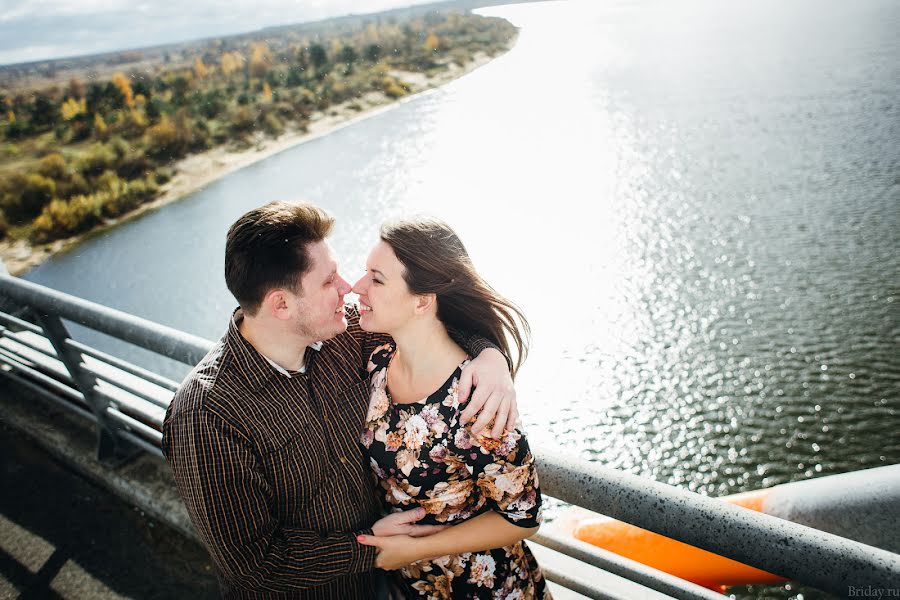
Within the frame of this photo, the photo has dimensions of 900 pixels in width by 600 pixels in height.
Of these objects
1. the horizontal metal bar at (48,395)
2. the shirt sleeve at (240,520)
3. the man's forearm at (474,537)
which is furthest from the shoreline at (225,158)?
the man's forearm at (474,537)

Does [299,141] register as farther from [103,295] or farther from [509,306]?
[509,306]

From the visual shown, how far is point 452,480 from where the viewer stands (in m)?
1.50

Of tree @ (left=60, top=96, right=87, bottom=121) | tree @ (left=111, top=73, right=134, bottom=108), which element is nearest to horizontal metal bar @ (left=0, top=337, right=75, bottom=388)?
tree @ (left=60, top=96, right=87, bottom=121)

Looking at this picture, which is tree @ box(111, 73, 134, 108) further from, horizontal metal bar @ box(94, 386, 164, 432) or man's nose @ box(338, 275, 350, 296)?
man's nose @ box(338, 275, 350, 296)

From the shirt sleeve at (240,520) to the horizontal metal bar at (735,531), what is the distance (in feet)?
1.98

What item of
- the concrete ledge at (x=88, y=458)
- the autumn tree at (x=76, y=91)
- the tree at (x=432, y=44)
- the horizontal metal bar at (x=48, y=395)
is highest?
the tree at (x=432, y=44)

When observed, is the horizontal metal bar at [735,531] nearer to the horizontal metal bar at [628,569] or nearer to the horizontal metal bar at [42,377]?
the horizontal metal bar at [628,569]

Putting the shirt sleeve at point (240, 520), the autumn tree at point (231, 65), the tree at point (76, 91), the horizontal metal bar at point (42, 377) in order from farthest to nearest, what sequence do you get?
the autumn tree at point (231, 65) < the tree at point (76, 91) < the horizontal metal bar at point (42, 377) < the shirt sleeve at point (240, 520)

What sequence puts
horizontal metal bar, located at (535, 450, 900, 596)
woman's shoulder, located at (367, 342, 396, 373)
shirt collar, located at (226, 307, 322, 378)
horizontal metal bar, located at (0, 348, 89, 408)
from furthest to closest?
1. horizontal metal bar, located at (0, 348, 89, 408)
2. woman's shoulder, located at (367, 342, 396, 373)
3. shirt collar, located at (226, 307, 322, 378)
4. horizontal metal bar, located at (535, 450, 900, 596)

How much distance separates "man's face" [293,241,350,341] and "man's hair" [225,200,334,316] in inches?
1.1

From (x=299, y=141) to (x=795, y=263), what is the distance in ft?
69.9

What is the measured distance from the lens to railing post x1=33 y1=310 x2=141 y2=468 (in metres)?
2.53

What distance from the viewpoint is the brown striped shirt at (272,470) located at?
1.39 m

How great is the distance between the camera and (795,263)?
11094mm
